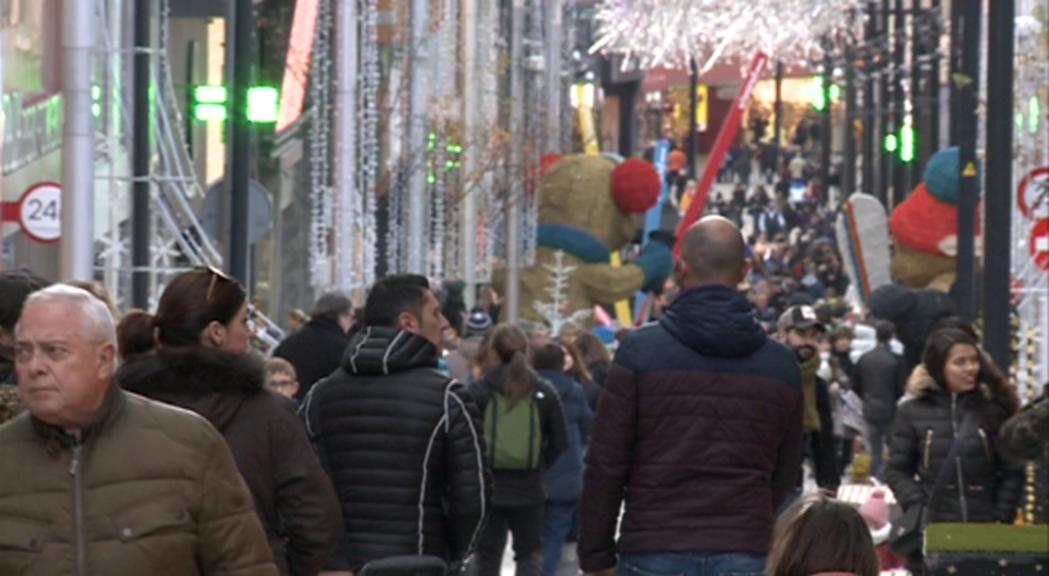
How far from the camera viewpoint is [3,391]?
7.88 metres

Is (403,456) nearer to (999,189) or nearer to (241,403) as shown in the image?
(241,403)

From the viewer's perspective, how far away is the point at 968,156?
24.8m

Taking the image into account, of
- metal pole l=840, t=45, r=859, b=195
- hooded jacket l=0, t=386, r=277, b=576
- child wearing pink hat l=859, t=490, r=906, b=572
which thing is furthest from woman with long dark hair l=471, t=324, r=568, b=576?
metal pole l=840, t=45, r=859, b=195

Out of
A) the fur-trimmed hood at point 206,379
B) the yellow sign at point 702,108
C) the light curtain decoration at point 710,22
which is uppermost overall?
the light curtain decoration at point 710,22

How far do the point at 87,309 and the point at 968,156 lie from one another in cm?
1899

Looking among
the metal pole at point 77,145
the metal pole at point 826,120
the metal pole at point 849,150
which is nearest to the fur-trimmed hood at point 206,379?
the metal pole at point 77,145

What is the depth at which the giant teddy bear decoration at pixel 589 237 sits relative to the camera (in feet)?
139

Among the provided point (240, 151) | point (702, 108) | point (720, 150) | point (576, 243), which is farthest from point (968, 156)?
point (702, 108)

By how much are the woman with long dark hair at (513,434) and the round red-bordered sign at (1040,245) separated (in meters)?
7.61

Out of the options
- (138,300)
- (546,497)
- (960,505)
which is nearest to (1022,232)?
(138,300)

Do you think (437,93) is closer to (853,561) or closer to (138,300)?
(138,300)

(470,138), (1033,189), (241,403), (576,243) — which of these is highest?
(241,403)

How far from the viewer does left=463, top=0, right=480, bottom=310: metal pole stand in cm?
4553

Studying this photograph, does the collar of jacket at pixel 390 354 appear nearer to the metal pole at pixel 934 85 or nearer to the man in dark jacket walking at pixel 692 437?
the man in dark jacket walking at pixel 692 437
